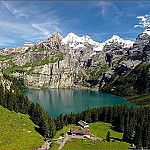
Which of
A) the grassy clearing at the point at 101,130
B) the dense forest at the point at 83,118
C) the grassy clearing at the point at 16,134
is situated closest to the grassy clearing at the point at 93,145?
the dense forest at the point at 83,118

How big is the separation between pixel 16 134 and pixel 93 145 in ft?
114

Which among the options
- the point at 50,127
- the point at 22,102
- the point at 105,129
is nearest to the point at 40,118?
the point at 50,127

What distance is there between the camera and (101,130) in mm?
85875

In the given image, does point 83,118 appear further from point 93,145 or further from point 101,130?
point 93,145

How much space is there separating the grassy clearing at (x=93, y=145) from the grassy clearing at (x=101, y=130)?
9069 millimetres

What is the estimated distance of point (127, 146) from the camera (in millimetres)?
65438

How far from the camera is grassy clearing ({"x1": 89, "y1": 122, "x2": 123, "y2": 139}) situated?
78969 mm

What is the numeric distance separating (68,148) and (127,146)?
26208 mm

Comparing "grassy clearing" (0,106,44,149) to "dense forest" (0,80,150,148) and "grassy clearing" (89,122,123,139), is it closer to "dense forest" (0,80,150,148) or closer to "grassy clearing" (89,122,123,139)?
"dense forest" (0,80,150,148)

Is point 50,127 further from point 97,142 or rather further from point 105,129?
point 105,129

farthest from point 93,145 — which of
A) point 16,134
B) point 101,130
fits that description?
point 16,134

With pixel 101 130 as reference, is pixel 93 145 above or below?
above

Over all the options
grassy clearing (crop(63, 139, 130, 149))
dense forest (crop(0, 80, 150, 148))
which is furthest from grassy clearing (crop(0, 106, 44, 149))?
grassy clearing (crop(63, 139, 130, 149))

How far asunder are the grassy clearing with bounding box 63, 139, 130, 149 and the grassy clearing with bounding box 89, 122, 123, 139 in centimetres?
907
